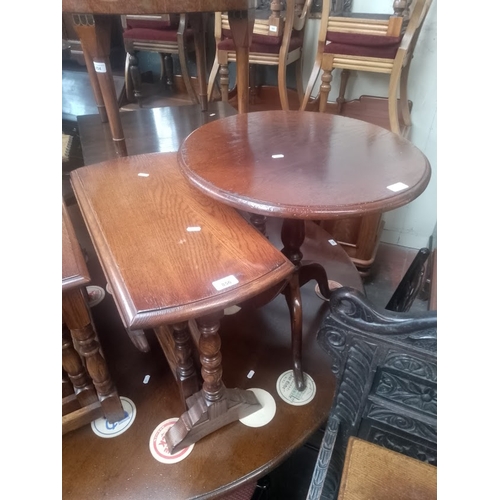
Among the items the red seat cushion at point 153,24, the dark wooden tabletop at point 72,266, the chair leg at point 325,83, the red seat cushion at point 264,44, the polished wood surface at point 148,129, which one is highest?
the red seat cushion at point 153,24

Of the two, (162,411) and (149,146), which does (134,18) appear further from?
(162,411)

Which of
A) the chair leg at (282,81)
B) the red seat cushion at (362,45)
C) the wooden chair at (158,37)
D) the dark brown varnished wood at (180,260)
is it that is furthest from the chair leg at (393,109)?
the dark brown varnished wood at (180,260)

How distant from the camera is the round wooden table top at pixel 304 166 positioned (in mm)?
724

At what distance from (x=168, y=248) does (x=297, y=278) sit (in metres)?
0.45

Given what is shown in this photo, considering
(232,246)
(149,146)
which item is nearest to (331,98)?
(149,146)

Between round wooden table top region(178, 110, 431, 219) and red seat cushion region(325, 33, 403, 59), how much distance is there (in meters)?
0.91

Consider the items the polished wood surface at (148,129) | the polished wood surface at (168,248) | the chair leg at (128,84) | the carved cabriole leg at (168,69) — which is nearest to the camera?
the polished wood surface at (168,248)

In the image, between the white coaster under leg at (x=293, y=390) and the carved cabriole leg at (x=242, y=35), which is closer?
the white coaster under leg at (x=293, y=390)

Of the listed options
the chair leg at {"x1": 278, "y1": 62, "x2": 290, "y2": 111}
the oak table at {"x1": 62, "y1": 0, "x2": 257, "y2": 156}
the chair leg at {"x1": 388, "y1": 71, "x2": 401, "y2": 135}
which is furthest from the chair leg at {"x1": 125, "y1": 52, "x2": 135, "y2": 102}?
the chair leg at {"x1": 388, "y1": 71, "x2": 401, "y2": 135}

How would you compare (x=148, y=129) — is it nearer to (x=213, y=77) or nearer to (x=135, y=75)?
(x=213, y=77)

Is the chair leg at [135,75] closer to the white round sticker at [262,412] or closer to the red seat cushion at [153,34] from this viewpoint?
the red seat cushion at [153,34]

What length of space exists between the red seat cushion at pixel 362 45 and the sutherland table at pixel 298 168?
90cm

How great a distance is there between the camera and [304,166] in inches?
33.4
